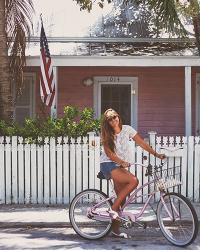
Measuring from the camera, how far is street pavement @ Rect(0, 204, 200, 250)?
267 inches

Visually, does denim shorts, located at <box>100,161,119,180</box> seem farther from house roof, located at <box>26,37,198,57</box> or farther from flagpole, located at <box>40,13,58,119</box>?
house roof, located at <box>26,37,198,57</box>

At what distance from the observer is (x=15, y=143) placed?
9.39 meters

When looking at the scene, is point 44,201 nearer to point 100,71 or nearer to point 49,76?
point 49,76

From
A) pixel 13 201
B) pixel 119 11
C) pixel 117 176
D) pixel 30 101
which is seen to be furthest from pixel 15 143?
pixel 119 11

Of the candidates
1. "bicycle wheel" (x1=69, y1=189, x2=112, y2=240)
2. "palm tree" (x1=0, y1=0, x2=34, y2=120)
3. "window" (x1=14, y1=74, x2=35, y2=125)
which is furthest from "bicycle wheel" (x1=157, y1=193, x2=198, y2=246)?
"window" (x1=14, y1=74, x2=35, y2=125)

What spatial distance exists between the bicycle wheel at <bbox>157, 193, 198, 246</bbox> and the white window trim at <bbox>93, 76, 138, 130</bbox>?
7.39 metres

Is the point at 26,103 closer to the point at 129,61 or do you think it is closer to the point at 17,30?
the point at 17,30

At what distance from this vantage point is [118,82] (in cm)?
1414

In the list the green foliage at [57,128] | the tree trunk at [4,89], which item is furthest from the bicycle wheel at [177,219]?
the tree trunk at [4,89]

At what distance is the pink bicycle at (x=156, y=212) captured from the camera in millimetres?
6574

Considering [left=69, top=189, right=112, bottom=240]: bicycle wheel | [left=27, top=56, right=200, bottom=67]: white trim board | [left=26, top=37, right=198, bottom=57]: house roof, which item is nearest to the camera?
[left=69, top=189, right=112, bottom=240]: bicycle wheel

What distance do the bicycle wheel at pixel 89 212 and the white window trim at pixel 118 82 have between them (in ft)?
22.7

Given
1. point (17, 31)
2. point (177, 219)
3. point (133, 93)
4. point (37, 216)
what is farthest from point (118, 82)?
point (177, 219)

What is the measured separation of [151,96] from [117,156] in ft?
24.5
